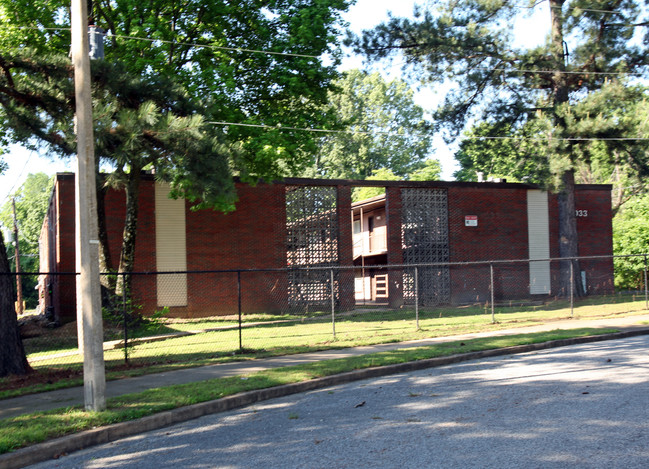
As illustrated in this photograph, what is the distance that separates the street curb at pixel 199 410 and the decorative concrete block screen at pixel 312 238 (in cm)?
1474

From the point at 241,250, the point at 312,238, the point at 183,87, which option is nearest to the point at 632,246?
the point at 312,238

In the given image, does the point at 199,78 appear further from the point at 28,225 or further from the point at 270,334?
the point at 28,225

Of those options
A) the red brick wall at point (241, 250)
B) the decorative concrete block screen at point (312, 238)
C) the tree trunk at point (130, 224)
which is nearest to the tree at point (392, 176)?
the decorative concrete block screen at point (312, 238)

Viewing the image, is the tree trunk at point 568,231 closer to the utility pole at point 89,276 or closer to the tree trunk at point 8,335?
the tree trunk at point 8,335

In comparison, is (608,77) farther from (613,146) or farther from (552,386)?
(552,386)

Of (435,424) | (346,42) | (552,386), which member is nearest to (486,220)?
(346,42)

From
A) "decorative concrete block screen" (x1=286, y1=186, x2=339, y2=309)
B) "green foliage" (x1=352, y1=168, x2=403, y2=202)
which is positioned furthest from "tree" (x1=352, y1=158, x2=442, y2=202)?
"decorative concrete block screen" (x1=286, y1=186, x2=339, y2=309)

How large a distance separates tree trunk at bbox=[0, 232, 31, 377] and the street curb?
16.0 ft

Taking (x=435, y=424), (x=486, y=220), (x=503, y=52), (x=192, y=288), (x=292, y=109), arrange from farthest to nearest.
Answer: (x=486, y=220), (x=503, y=52), (x=192, y=288), (x=292, y=109), (x=435, y=424)

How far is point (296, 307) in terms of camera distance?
26.8m

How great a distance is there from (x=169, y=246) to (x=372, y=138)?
44.7m

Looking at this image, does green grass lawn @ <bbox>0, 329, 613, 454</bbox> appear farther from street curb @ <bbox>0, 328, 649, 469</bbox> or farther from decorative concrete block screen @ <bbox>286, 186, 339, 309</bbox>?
decorative concrete block screen @ <bbox>286, 186, 339, 309</bbox>

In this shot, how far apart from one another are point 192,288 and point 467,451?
20.9 metres

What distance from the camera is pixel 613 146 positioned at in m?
27.2
